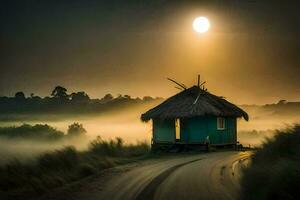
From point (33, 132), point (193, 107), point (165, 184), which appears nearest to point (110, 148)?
point (193, 107)

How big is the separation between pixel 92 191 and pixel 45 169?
128 inches

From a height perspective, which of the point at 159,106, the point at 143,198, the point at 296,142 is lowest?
the point at 143,198

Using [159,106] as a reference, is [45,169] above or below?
below

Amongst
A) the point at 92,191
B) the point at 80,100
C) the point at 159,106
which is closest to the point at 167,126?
the point at 159,106

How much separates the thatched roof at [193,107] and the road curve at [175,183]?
13838 millimetres

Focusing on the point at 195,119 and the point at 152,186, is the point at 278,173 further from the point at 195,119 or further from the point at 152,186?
the point at 195,119

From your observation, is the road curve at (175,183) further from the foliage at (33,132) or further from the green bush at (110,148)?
the foliage at (33,132)

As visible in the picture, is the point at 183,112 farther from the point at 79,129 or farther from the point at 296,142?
the point at 79,129

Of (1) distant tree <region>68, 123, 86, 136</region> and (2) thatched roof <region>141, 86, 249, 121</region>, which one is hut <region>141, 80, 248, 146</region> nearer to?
(2) thatched roof <region>141, 86, 249, 121</region>

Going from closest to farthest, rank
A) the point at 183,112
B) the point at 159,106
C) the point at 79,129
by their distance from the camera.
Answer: the point at 183,112, the point at 159,106, the point at 79,129

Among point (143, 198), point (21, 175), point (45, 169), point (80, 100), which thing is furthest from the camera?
point (80, 100)

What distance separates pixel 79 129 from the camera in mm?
65000

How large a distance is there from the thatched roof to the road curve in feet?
45.4

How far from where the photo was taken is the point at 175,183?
16094mm
